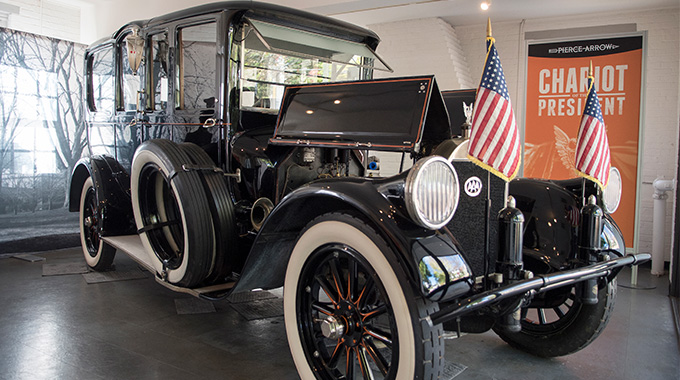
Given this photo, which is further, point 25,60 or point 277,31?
point 25,60

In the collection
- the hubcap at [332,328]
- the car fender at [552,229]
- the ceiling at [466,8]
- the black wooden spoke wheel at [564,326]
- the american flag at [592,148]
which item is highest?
the ceiling at [466,8]

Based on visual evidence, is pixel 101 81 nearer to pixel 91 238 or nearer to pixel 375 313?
pixel 91 238

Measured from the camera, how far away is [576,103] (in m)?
6.06

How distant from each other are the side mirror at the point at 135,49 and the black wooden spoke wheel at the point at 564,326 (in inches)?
112

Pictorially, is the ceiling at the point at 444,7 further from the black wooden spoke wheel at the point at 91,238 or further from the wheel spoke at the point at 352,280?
the wheel spoke at the point at 352,280

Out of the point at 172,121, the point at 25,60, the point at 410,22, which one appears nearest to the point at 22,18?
the point at 25,60

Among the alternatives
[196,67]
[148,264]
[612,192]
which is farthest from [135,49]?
[612,192]

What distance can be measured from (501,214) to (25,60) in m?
5.30

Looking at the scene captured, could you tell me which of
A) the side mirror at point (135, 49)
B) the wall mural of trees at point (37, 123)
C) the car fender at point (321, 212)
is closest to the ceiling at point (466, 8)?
the wall mural of trees at point (37, 123)

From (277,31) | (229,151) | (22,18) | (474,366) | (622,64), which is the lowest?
(474,366)

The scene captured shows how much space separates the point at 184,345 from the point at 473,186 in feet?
6.08

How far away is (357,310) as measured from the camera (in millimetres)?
2049

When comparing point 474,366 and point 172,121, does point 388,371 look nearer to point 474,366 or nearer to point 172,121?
point 474,366

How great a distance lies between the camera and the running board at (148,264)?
2.69 metres
